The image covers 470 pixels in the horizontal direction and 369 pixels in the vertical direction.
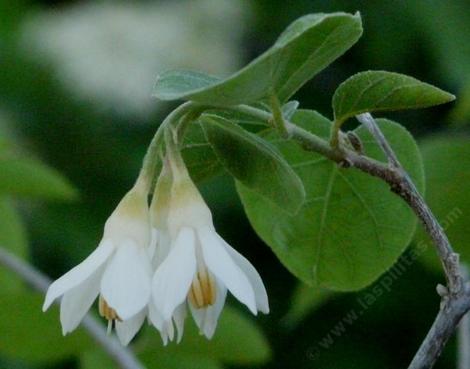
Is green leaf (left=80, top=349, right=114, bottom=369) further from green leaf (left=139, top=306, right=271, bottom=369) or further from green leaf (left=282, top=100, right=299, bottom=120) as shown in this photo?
green leaf (left=282, top=100, right=299, bottom=120)

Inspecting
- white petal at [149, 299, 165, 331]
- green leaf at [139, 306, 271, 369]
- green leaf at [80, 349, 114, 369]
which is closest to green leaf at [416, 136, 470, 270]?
green leaf at [139, 306, 271, 369]

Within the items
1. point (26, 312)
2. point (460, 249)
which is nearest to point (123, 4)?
point (26, 312)

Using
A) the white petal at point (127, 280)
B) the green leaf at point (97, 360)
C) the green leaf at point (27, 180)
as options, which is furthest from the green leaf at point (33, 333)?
the white petal at point (127, 280)

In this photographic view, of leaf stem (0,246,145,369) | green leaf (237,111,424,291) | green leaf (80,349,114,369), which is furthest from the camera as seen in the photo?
green leaf (80,349,114,369)

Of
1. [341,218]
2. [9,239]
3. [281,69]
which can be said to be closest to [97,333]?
[9,239]

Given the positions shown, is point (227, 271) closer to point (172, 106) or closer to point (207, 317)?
point (207, 317)

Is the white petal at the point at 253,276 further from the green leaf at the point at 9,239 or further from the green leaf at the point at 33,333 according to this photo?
the green leaf at the point at 9,239
